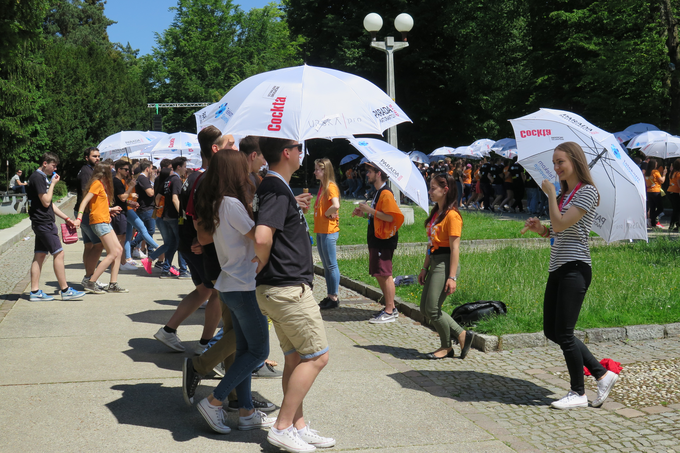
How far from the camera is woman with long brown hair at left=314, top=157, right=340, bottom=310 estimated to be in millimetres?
8211

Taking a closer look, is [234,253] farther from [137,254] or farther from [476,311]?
[137,254]

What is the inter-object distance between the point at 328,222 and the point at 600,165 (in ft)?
12.5

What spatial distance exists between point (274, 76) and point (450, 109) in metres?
34.9

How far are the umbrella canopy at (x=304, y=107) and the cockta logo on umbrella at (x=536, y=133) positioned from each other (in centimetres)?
107

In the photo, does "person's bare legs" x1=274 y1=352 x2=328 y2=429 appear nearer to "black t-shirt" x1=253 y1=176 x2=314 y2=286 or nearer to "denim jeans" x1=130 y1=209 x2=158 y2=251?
"black t-shirt" x1=253 y1=176 x2=314 y2=286

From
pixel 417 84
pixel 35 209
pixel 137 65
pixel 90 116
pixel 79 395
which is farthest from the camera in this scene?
pixel 137 65

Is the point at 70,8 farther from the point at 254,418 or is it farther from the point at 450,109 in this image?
the point at 254,418

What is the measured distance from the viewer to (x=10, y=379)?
5.55 metres

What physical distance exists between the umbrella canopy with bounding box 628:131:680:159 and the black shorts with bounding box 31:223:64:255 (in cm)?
1570

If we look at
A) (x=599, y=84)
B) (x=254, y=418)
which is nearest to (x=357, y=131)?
(x=254, y=418)

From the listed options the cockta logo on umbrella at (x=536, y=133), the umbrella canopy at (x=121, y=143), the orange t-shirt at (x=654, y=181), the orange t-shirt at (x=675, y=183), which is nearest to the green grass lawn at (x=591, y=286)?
the cockta logo on umbrella at (x=536, y=133)

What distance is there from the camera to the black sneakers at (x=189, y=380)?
15.8 ft

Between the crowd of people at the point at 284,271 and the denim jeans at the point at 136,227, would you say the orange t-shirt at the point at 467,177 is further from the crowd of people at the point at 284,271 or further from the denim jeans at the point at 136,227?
the crowd of people at the point at 284,271

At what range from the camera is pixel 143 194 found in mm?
12719
